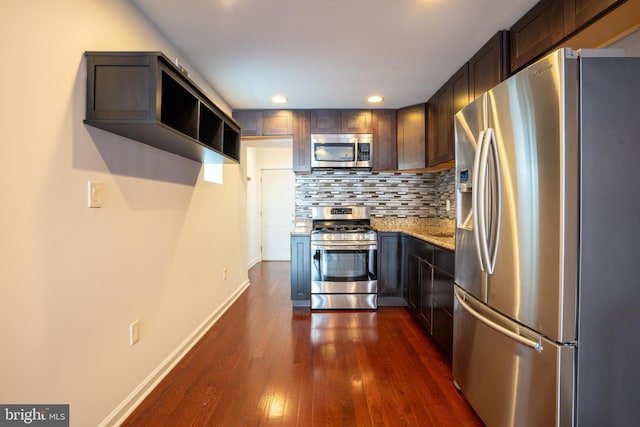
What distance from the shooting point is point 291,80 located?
268 cm

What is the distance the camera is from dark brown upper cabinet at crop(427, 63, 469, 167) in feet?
8.08

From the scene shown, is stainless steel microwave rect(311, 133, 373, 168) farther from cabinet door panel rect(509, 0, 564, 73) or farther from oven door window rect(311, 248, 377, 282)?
cabinet door panel rect(509, 0, 564, 73)

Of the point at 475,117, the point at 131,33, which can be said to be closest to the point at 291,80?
the point at 131,33

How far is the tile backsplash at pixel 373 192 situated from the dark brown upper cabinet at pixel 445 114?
0.66m

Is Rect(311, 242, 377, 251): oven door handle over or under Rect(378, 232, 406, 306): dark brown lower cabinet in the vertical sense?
over

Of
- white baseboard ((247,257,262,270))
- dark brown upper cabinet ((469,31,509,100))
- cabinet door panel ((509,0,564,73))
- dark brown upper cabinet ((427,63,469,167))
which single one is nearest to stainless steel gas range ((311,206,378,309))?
dark brown upper cabinet ((427,63,469,167))

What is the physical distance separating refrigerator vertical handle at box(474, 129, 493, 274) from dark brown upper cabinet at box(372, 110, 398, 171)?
2.17m

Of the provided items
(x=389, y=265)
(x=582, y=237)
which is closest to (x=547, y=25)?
(x=582, y=237)

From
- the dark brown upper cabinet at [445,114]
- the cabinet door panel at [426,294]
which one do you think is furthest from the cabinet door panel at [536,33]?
the cabinet door panel at [426,294]

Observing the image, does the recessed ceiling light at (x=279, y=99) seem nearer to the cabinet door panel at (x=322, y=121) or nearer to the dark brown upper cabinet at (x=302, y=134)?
the dark brown upper cabinet at (x=302, y=134)

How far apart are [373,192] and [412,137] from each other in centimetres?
85

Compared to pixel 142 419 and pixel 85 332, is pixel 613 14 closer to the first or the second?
pixel 85 332

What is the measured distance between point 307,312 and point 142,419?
1.81 m

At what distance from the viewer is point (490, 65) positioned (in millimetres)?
2043
